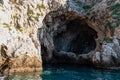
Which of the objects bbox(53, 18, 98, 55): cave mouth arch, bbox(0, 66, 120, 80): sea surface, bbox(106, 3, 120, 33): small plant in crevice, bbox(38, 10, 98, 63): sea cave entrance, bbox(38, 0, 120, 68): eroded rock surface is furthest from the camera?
bbox(53, 18, 98, 55): cave mouth arch

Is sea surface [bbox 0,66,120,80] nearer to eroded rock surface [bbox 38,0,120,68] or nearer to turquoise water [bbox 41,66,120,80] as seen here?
turquoise water [bbox 41,66,120,80]

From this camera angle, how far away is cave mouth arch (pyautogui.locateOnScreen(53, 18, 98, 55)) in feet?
164

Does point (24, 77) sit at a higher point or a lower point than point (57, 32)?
lower

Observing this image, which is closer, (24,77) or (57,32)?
(24,77)

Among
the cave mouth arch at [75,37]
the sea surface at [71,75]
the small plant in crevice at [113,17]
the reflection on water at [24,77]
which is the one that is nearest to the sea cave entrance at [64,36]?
the cave mouth arch at [75,37]

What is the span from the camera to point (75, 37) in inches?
2046

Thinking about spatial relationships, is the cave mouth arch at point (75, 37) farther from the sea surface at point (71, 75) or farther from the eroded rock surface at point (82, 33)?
the sea surface at point (71, 75)

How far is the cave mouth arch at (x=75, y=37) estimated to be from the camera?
4997cm

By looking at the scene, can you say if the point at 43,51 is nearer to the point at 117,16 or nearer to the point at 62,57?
the point at 62,57

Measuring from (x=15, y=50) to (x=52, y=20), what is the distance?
12.9 meters

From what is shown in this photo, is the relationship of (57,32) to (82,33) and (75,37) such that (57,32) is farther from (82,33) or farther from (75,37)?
(82,33)

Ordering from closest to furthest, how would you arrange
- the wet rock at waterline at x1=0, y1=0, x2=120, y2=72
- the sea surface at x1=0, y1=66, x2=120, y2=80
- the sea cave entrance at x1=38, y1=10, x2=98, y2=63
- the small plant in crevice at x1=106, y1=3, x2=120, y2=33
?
the sea surface at x1=0, y1=66, x2=120, y2=80, the wet rock at waterline at x1=0, y1=0, x2=120, y2=72, the small plant in crevice at x1=106, y1=3, x2=120, y2=33, the sea cave entrance at x1=38, y1=10, x2=98, y2=63

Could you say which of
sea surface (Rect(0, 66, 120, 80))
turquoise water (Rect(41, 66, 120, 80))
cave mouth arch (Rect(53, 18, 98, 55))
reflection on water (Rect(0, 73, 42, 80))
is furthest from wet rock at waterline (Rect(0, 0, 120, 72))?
turquoise water (Rect(41, 66, 120, 80))

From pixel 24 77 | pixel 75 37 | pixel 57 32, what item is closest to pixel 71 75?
pixel 24 77
